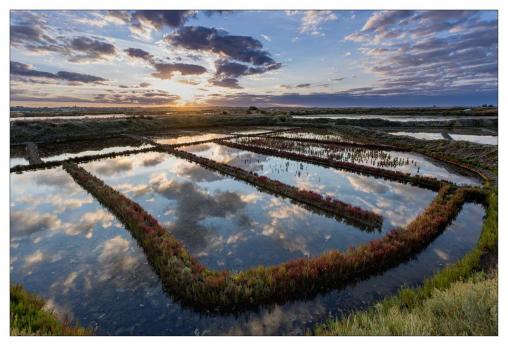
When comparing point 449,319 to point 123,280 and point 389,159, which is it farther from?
point 389,159

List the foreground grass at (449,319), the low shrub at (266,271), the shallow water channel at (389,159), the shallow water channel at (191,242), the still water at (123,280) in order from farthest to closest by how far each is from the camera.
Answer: the shallow water channel at (389,159) < the low shrub at (266,271) < the shallow water channel at (191,242) < the still water at (123,280) < the foreground grass at (449,319)

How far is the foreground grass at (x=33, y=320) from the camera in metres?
5.40

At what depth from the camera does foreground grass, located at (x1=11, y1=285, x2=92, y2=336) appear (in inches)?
213

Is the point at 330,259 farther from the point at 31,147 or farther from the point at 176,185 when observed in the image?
the point at 31,147

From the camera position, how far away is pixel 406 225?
1186 cm

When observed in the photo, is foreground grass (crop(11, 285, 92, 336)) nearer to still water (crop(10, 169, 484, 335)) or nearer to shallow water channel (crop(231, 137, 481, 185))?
still water (crop(10, 169, 484, 335))

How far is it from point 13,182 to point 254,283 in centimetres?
1938

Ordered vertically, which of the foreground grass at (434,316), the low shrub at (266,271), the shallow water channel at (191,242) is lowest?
the shallow water channel at (191,242)

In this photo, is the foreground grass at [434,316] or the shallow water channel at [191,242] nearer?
the foreground grass at [434,316]

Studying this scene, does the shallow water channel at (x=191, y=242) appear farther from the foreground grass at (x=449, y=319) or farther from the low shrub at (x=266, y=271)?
the foreground grass at (x=449, y=319)

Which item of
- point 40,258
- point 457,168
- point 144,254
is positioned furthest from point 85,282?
point 457,168

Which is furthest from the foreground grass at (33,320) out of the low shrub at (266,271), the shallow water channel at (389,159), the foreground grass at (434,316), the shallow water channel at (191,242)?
the shallow water channel at (389,159)

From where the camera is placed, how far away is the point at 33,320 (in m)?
5.66

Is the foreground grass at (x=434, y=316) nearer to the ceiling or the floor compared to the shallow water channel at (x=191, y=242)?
nearer to the ceiling
